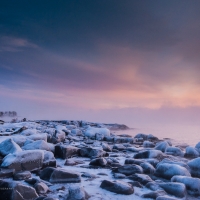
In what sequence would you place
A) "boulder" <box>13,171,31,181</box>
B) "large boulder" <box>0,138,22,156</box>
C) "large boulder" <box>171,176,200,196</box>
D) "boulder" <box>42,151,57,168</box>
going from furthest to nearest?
"large boulder" <box>0,138,22,156</box>, "boulder" <box>42,151,57,168</box>, "boulder" <box>13,171,31,181</box>, "large boulder" <box>171,176,200,196</box>

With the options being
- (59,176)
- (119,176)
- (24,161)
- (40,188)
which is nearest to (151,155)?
(119,176)

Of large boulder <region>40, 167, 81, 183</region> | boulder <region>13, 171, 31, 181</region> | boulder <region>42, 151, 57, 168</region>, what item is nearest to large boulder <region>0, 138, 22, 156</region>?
boulder <region>42, 151, 57, 168</region>

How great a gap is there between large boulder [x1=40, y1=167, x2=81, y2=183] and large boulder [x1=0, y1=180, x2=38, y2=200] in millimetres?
634

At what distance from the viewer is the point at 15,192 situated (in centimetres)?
235

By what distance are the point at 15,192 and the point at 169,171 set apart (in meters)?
2.38

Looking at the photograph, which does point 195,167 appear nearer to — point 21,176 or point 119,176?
point 119,176

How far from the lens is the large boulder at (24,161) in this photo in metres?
3.50

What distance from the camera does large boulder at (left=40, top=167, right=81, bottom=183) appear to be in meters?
3.12

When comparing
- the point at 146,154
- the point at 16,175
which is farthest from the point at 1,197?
the point at 146,154

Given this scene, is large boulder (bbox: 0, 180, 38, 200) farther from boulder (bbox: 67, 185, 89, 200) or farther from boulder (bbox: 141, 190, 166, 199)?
boulder (bbox: 141, 190, 166, 199)

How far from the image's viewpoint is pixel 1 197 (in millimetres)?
2322

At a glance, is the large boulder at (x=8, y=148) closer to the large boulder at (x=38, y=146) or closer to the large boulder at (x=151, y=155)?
the large boulder at (x=38, y=146)

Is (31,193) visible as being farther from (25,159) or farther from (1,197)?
(25,159)

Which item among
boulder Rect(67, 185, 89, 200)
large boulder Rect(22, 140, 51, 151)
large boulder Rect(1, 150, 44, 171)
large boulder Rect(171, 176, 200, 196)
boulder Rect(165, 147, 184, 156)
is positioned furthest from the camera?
boulder Rect(165, 147, 184, 156)
